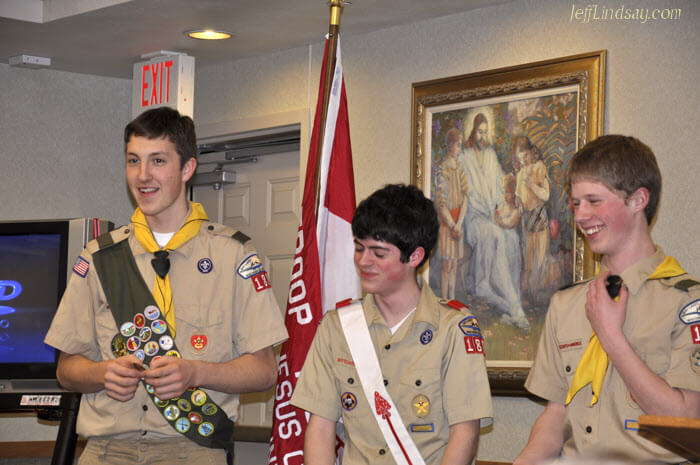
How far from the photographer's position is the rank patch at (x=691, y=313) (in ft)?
7.41

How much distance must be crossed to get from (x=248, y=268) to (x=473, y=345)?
0.68 m

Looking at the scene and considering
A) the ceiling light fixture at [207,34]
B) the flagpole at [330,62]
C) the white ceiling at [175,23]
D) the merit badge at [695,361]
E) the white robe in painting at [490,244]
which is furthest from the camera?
the ceiling light fixture at [207,34]

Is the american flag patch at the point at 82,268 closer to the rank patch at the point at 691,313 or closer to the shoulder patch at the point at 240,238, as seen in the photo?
the shoulder patch at the point at 240,238

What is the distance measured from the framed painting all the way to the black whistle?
1.83 m

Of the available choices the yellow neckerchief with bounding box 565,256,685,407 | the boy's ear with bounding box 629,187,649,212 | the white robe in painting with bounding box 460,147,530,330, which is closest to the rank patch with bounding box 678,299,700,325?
the yellow neckerchief with bounding box 565,256,685,407

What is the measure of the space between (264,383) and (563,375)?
814mm

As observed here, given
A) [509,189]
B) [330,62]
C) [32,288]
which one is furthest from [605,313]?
[32,288]

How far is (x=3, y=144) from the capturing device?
5809 mm

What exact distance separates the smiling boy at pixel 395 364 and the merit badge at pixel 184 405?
32cm

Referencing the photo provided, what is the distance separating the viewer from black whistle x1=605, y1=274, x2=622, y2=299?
234cm

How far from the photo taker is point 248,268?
9.04 feet

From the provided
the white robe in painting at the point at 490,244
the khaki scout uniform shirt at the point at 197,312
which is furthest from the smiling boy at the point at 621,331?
the white robe in painting at the point at 490,244

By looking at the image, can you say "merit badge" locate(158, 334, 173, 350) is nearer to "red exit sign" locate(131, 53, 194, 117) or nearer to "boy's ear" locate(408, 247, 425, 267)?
"boy's ear" locate(408, 247, 425, 267)

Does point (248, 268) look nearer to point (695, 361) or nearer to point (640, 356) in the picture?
point (640, 356)
